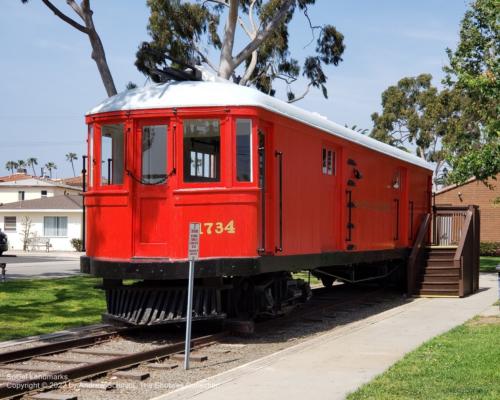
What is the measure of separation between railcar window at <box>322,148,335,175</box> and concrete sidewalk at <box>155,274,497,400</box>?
103 inches

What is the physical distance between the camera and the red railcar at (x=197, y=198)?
978 centimetres

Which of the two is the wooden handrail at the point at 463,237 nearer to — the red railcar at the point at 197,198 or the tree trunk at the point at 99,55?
the red railcar at the point at 197,198

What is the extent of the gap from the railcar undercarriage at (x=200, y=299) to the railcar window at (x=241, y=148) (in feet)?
4.78

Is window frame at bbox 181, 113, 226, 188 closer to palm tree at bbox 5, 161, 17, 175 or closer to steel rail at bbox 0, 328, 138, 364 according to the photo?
steel rail at bbox 0, 328, 138, 364

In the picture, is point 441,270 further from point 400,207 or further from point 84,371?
point 84,371

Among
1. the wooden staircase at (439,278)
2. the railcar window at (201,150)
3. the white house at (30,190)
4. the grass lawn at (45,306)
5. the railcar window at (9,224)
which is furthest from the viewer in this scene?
the white house at (30,190)

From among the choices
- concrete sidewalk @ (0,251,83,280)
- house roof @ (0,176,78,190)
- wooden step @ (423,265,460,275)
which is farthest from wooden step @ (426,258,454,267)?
house roof @ (0,176,78,190)

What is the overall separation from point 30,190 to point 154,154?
187 feet

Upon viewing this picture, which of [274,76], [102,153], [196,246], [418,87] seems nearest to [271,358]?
[196,246]

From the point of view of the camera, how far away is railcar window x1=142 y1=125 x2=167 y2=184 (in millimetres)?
10039

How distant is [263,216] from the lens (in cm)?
1005

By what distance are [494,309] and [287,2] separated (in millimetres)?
13217

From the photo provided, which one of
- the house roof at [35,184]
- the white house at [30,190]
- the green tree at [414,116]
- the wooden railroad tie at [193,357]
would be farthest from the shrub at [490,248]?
the house roof at [35,184]

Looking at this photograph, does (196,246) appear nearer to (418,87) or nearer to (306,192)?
(306,192)
